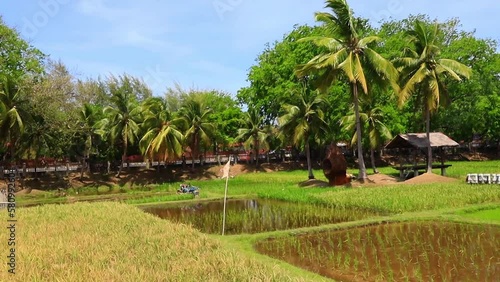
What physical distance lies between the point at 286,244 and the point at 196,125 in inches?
1172

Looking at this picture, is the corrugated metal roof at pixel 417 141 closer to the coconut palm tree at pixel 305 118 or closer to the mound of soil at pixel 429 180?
the mound of soil at pixel 429 180

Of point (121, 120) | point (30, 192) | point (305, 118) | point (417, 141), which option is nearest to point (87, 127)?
point (121, 120)

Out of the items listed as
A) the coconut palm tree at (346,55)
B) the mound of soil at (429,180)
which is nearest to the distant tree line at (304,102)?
the coconut palm tree at (346,55)

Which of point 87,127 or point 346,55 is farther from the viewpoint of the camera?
point 87,127

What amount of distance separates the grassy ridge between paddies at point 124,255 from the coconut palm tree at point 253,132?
96.2 ft

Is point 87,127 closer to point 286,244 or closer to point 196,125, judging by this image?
point 196,125

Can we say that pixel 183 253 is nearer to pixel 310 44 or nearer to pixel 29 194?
pixel 29 194

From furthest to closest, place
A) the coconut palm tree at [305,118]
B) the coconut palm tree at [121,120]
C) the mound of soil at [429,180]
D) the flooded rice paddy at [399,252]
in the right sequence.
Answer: the coconut palm tree at [121,120]
the coconut palm tree at [305,118]
the mound of soil at [429,180]
the flooded rice paddy at [399,252]

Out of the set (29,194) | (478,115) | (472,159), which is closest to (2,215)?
(29,194)

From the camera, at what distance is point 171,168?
4412 cm

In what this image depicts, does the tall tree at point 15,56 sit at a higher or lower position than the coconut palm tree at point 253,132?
higher

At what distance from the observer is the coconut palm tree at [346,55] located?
80.4 feet

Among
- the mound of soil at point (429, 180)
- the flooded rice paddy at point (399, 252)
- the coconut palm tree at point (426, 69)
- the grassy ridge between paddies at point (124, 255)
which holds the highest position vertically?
the coconut palm tree at point (426, 69)

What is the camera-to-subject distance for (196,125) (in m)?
40.2
